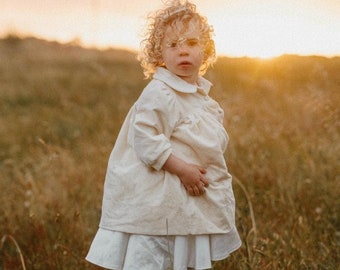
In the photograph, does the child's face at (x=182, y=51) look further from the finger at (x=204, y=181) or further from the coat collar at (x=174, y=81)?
the finger at (x=204, y=181)

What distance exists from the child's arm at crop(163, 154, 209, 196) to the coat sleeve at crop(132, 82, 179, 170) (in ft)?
0.11

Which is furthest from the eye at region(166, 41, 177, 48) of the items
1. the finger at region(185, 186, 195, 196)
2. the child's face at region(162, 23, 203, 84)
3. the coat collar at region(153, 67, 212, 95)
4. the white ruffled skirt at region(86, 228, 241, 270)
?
the white ruffled skirt at region(86, 228, 241, 270)

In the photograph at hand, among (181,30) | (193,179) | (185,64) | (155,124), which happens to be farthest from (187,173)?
(181,30)

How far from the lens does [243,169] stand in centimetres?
442

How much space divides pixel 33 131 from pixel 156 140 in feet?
18.5

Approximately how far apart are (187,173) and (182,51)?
518 mm

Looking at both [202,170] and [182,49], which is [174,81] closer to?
[182,49]

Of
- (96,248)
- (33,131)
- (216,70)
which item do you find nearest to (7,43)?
(216,70)

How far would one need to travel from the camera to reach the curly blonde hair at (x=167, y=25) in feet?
7.92

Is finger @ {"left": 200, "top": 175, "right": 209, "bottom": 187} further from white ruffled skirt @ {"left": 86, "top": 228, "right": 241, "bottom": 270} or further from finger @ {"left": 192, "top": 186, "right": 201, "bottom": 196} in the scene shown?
white ruffled skirt @ {"left": 86, "top": 228, "right": 241, "bottom": 270}

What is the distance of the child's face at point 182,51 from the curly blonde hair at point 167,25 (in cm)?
3

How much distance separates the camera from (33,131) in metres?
7.61

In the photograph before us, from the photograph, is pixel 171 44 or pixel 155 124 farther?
pixel 171 44

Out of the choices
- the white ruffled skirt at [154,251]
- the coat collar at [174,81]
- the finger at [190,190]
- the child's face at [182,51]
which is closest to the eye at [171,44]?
the child's face at [182,51]
